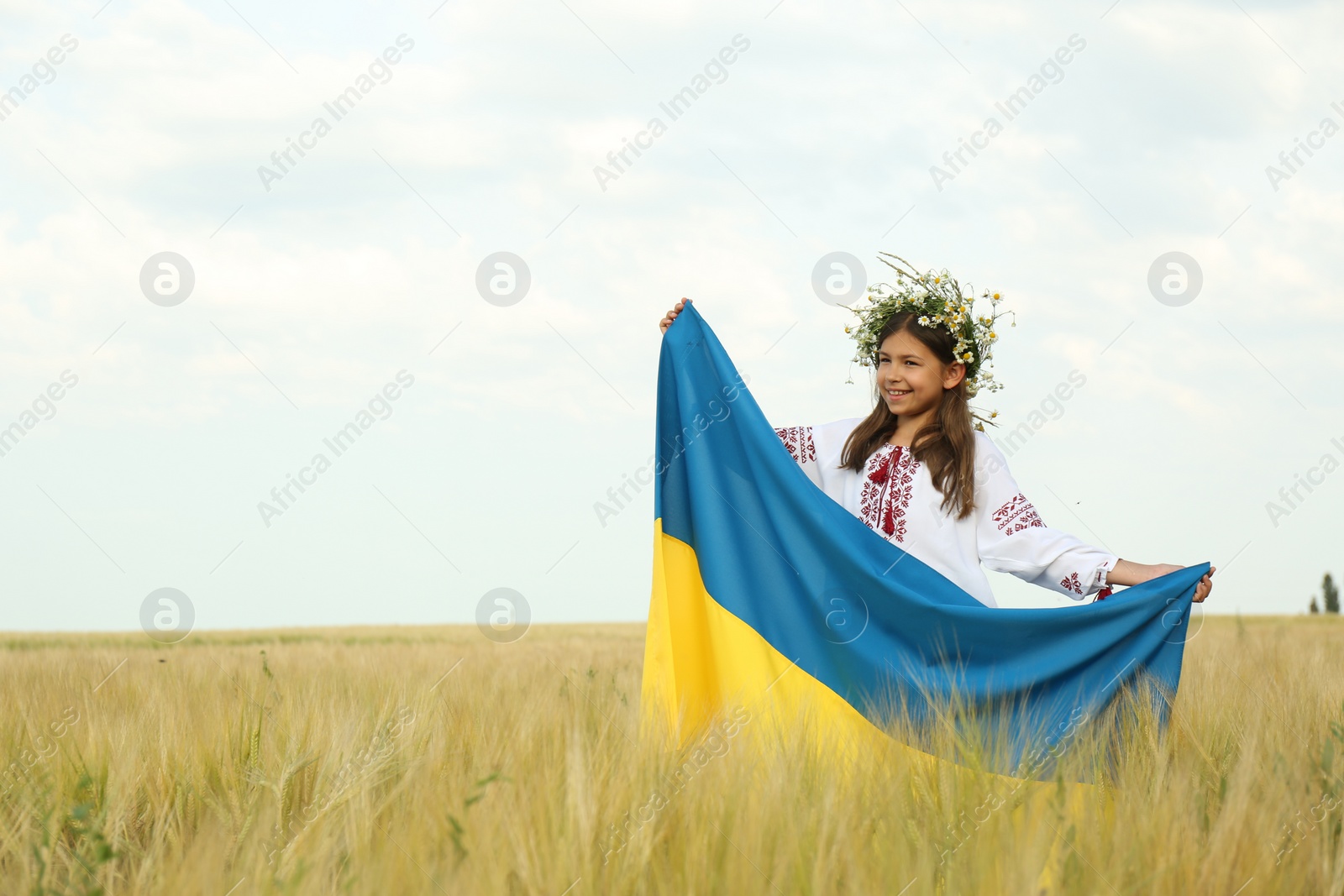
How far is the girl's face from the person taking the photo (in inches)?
166

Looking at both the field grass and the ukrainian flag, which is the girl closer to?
the ukrainian flag

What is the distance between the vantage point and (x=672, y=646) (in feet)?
13.0

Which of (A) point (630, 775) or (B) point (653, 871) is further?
(A) point (630, 775)

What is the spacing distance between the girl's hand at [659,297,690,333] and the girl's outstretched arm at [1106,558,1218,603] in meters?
1.97

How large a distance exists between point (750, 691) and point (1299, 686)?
248cm

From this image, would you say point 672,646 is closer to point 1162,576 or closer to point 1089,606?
point 1089,606

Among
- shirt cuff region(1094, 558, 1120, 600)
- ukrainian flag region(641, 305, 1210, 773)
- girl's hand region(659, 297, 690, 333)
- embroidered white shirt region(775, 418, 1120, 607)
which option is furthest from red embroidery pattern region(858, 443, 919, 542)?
girl's hand region(659, 297, 690, 333)

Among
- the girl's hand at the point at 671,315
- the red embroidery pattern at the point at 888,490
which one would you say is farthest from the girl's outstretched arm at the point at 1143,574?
the girl's hand at the point at 671,315

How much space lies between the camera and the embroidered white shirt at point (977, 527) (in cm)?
385

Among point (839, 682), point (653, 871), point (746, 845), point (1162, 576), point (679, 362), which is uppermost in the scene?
point (1162, 576)

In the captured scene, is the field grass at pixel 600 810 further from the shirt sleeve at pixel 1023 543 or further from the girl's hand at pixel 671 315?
the girl's hand at pixel 671 315

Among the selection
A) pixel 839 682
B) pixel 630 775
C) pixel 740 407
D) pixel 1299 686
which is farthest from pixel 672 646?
pixel 1299 686

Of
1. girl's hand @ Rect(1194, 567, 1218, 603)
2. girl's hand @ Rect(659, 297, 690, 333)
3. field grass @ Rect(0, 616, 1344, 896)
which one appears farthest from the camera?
girl's hand @ Rect(659, 297, 690, 333)

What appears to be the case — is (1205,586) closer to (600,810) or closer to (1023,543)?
(1023,543)
